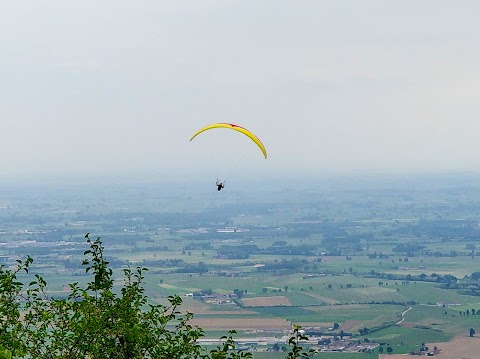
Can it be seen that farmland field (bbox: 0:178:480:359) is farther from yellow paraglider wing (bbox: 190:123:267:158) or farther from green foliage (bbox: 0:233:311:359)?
green foliage (bbox: 0:233:311:359)

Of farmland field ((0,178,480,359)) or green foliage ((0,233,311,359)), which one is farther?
farmland field ((0,178,480,359))

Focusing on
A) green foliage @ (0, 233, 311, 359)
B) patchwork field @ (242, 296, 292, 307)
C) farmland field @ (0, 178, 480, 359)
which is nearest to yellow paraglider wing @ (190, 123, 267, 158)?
green foliage @ (0, 233, 311, 359)

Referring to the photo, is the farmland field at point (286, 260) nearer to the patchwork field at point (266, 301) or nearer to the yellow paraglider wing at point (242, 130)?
the patchwork field at point (266, 301)

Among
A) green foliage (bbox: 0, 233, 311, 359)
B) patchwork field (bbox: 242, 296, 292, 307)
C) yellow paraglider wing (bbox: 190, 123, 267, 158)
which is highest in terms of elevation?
yellow paraglider wing (bbox: 190, 123, 267, 158)

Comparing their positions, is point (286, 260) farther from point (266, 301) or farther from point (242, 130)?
point (242, 130)

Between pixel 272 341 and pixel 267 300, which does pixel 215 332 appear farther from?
pixel 267 300

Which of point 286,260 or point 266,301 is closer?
point 266,301

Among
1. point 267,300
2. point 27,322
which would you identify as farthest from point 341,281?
point 27,322

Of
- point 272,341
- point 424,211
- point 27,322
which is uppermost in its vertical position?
point 424,211

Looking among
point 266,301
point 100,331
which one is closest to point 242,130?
point 100,331

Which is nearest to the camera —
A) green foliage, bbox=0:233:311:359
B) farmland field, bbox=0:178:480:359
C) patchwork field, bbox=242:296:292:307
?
green foliage, bbox=0:233:311:359

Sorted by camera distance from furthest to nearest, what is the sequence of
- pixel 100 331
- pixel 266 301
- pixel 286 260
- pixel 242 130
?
pixel 286 260 → pixel 266 301 → pixel 242 130 → pixel 100 331
